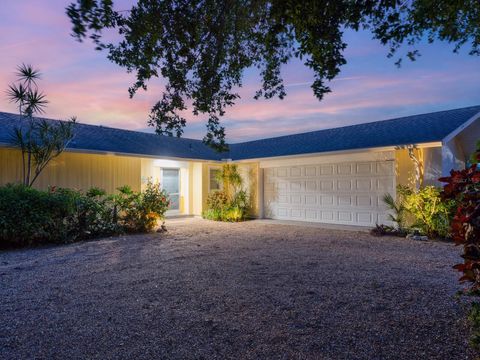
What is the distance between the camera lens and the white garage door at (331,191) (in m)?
10.9

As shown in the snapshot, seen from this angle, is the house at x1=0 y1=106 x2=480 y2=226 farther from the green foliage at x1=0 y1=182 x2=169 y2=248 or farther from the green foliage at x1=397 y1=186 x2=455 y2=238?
the green foliage at x1=0 y1=182 x2=169 y2=248

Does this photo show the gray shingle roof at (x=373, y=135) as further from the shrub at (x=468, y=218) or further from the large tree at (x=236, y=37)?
the shrub at (x=468, y=218)

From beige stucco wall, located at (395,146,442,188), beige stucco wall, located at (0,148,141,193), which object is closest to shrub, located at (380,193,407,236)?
beige stucco wall, located at (395,146,442,188)

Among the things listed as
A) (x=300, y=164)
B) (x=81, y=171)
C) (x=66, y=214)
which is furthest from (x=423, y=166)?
(x=81, y=171)

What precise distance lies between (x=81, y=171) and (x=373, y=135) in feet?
36.4

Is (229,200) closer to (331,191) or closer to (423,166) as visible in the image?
(331,191)

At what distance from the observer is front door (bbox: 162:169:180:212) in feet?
51.6

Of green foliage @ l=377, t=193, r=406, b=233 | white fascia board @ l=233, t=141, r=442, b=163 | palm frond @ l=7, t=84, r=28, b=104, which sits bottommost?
green foliage @ l=377, t=193, r=406, b=233

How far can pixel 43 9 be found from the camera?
4027 mm

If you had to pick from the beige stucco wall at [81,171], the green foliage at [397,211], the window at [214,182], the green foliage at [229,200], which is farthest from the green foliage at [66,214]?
the green foliage at [397,211]

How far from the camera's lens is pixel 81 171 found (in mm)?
11852

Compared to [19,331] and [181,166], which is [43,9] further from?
[181,166]

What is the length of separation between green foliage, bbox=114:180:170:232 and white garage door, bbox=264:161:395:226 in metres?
5.29

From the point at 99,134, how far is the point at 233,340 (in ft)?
40.5
